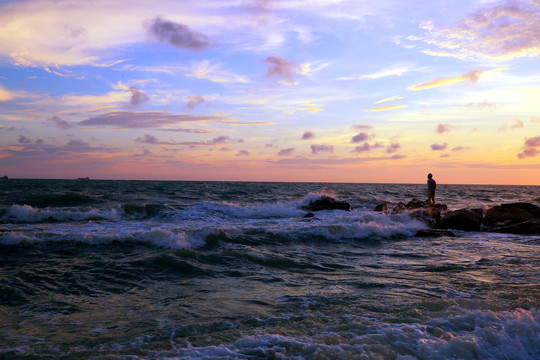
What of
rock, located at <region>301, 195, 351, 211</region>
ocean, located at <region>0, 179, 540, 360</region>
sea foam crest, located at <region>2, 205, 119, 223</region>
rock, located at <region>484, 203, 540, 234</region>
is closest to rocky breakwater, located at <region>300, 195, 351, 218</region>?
rock, located at <region>301, 195, 351, 211</region>

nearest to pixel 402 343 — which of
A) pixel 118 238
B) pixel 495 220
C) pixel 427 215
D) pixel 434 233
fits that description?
pixel 118 238

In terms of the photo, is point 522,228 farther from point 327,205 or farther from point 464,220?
point 327,205

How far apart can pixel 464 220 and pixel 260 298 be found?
43.7ft

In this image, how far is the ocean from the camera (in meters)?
4.23

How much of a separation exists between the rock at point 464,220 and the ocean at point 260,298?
138 inches

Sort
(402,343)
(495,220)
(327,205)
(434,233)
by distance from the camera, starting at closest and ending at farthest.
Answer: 1. (402,343)
2. (434,233)
3. (495,220)
4. (327,205)

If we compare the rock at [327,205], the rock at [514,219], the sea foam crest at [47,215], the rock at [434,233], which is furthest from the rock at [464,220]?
the sea foam crest at [47,215]

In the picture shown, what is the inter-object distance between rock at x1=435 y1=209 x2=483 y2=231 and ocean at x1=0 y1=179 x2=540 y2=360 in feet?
11.5

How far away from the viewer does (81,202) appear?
82.7ft

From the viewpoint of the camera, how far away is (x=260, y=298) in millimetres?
6133

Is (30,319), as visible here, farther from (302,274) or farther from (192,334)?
(302,274)

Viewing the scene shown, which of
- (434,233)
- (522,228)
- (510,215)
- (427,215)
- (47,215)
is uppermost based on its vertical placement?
(510,215)

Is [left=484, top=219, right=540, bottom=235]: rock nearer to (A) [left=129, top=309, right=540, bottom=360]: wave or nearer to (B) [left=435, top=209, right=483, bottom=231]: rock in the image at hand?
(B) [left=435, top=209, right=483, bottom=231]: rock

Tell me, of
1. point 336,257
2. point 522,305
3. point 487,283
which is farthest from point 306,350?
point 336,257
